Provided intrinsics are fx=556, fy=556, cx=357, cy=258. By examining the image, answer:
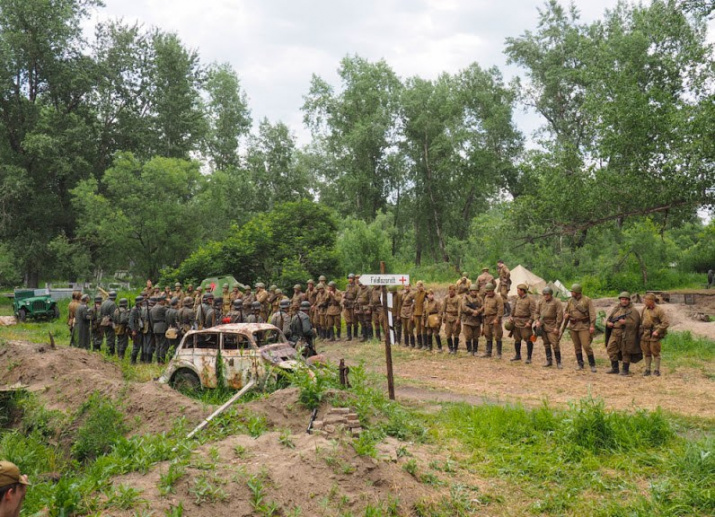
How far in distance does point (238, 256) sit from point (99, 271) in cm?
1839

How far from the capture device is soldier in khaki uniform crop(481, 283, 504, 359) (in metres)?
13.9

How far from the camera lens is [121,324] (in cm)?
1513

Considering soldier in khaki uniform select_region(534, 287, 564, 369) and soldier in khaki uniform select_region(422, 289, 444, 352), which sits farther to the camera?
soldier in khaki uniform select_region(422, 289, 444, 352)

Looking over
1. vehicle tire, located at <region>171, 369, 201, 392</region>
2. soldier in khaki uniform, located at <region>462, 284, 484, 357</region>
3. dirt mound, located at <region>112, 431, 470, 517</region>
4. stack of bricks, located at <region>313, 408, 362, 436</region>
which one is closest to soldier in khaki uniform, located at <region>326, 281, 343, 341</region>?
soldier in khaki uniform, located at <region>462, 284, 484, 357</region>

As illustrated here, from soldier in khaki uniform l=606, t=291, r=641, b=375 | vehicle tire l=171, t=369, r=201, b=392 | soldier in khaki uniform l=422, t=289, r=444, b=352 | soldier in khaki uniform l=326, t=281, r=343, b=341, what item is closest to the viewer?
vehicle tire l=171, t=369, r=201, b=392

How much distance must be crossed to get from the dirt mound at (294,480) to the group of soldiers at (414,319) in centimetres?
270

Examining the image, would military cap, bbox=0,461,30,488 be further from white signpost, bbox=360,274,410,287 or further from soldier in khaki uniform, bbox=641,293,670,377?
soldier in khaki uniform, bbox=641,293,670,377

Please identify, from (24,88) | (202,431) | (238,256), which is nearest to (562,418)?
(202,431)

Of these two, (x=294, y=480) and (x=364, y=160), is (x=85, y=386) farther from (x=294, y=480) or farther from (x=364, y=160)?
(x=364, y=160)

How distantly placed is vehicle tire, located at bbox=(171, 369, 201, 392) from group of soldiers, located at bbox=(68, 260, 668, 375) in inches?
89.8

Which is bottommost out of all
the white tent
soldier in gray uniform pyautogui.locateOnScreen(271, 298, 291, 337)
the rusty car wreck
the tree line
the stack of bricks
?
the stack of bricks

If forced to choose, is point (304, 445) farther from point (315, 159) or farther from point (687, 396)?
point (315, 159)

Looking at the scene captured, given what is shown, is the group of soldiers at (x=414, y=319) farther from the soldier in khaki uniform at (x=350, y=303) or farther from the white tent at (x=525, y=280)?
the white tent at (x=525, y=280)

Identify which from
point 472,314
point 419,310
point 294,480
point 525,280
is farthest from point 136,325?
point 525,280
